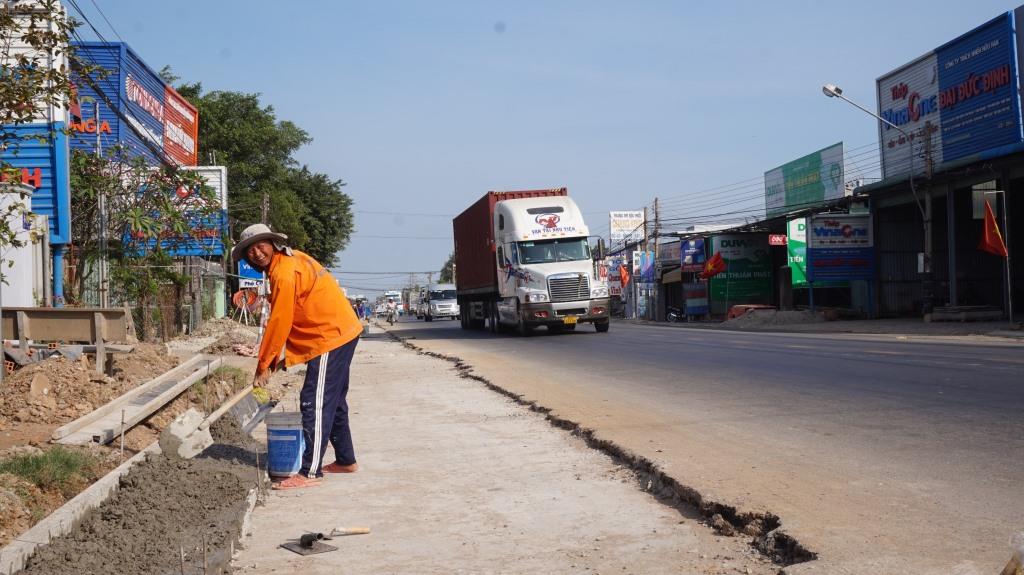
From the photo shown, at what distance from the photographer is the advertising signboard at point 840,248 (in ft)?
118

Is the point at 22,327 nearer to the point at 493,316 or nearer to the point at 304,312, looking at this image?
the point at 304,312

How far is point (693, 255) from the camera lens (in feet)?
169

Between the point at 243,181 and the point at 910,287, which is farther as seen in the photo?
the point at 243,181

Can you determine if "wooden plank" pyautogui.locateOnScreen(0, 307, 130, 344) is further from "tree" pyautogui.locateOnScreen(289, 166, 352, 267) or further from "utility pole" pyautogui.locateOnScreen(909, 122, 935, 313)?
"tree" pyautogui.locateOnScreen(289, 166, 352, 267)

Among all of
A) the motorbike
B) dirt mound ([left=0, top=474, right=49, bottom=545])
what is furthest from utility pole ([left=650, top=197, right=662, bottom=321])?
dirt mound ([left=0, top=474, right=49, bottom=545])

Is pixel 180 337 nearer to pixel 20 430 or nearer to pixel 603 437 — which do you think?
pixel 20 430

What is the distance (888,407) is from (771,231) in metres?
39.9

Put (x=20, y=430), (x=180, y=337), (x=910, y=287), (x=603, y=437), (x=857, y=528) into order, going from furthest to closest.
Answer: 1. (x=910, y=287)
2. (x=180, y=337)
3. (x=20, y=430)
4. (x=603, y=437)
5. (x=857, y=528)

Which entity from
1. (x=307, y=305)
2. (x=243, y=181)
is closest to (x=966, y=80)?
(x=307, y=305)

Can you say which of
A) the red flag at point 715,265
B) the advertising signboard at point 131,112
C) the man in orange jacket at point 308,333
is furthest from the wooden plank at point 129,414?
the red flag at point 715,265

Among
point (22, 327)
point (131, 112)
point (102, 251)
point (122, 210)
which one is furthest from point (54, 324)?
point (131, 112)

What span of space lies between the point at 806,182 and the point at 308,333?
4342 cm

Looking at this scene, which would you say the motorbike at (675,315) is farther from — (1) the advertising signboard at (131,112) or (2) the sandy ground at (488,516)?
(2) the sandy ground at (488,516)

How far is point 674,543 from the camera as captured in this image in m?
4.50
